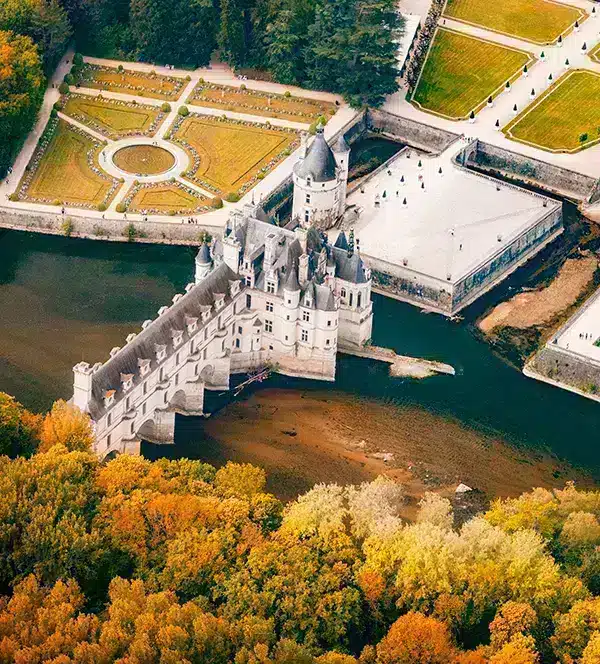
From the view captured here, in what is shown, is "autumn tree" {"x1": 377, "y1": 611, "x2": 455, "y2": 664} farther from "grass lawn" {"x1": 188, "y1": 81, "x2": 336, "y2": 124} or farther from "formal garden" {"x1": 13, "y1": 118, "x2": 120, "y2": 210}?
"grass lawn" {"x1": 188, "y1": 81, "x2": 336, "y2": 124}

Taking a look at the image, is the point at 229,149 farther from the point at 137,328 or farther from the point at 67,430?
the point at 67,430

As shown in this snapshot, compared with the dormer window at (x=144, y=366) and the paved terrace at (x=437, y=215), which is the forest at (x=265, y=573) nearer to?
the dormer window at (x=144, y=366)

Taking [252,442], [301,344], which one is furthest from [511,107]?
[252,442]

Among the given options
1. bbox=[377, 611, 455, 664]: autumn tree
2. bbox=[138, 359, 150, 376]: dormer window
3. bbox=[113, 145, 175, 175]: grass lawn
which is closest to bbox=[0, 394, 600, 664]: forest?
bbox=[377, 611, 455, 664]: autumn tree

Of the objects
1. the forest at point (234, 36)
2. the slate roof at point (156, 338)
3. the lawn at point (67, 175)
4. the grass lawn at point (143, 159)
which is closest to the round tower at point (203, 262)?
the slate roof at point (156, 338)

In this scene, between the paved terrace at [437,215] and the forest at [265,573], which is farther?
the paved terrace at [437,215]

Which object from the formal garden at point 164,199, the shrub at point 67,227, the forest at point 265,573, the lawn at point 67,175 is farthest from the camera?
the lawn at point 67,175
